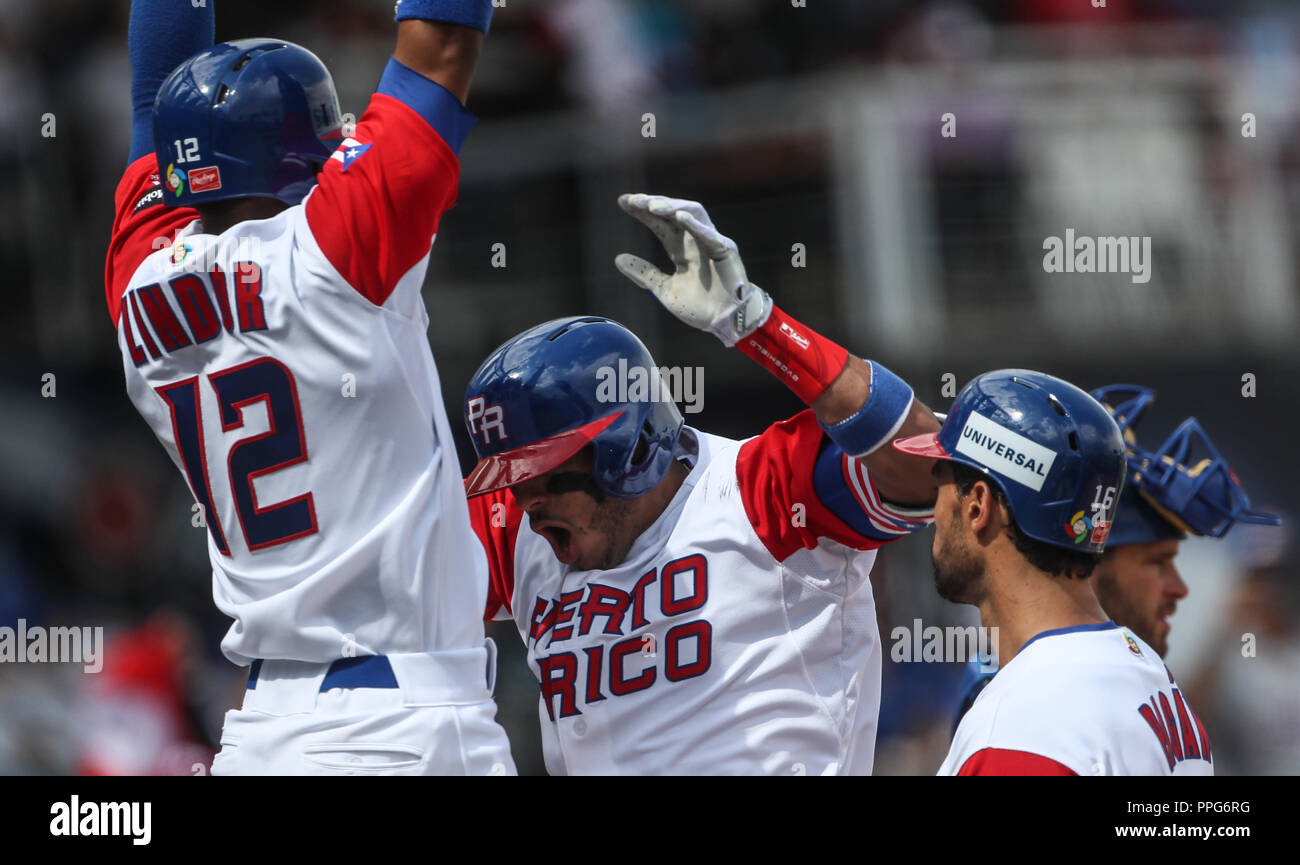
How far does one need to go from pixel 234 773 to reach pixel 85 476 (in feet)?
23.2

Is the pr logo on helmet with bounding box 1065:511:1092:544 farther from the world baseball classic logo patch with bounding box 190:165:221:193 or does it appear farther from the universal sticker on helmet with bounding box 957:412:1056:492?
the world baseball classic logo patch with bounding box 190:165:221:193

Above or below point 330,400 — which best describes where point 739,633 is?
below

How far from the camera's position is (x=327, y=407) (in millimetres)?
2938

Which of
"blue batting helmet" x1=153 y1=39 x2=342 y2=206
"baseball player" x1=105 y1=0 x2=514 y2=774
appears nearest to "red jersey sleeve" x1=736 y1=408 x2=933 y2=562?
"baseball player" x1=105 y1=0 x2=514 y2=774

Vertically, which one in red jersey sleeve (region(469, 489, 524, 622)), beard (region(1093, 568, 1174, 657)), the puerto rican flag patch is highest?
the puerto rican flag patch

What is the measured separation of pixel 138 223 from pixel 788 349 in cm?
→ 152

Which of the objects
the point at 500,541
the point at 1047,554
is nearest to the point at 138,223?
the point at 500,541

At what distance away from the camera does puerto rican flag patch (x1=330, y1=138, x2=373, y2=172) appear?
289 centimetres

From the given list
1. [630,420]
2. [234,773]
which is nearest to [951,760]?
[630,420]

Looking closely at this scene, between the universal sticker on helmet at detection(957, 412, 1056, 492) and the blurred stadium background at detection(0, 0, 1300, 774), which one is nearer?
the universal sticker on helmet at detection(957, 412, 1056, 492)

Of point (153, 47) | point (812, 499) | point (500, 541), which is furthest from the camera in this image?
point (500, 541)

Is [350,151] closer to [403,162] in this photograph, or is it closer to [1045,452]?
[403,162]

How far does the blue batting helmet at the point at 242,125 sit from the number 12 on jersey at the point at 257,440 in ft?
1.34

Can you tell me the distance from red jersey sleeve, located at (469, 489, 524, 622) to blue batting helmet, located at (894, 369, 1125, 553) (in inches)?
46.1
